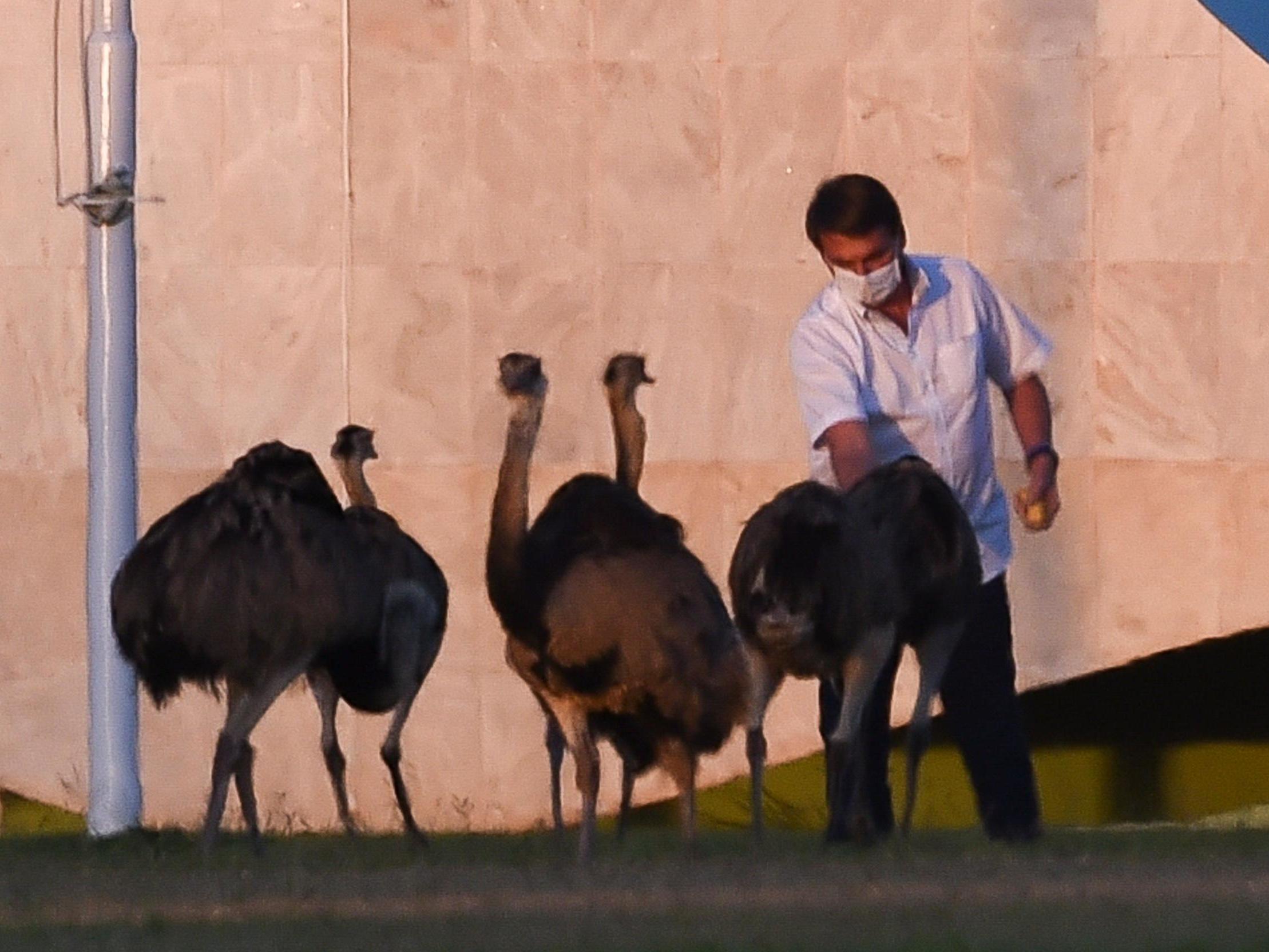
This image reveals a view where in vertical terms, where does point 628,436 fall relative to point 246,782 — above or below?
above

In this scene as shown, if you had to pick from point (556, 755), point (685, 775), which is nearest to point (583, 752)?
point (685, 775)

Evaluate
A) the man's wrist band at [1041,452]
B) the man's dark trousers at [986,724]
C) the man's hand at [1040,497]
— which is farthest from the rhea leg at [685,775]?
the man's wrist band at [1041,452]

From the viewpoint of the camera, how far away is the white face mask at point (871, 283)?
9031 millimetres

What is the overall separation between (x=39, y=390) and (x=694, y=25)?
3.73 metres

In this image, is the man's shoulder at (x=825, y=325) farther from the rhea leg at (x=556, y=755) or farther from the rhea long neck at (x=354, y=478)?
the rhea long neck at (x=354, y=478)

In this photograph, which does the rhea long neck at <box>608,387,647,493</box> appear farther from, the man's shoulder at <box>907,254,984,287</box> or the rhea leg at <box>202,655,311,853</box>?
the rhea leg at <box>202,655,311,853</box>

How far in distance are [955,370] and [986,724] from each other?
1.08m

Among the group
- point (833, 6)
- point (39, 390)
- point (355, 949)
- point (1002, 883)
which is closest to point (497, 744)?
point (39, 390)

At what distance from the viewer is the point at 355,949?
629 cm

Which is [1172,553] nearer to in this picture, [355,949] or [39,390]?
[39,390]

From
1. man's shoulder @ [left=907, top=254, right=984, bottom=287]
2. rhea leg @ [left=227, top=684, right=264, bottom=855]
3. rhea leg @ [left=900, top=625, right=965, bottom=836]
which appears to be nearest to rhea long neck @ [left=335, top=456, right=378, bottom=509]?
rhea leg @ [left=227, top=684, right=264, bottom=855]

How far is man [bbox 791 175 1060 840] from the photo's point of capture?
357 inches

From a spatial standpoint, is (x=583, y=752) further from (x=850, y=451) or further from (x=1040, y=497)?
(x=1040, y=497)

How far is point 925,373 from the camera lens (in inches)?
361
